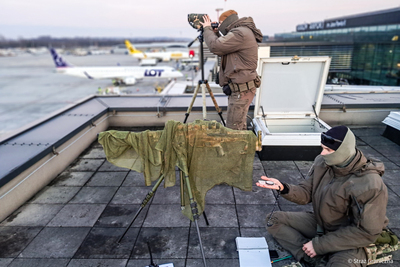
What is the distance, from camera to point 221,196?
4461mm

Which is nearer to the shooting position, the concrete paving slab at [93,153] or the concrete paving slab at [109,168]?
the concrete paving slab at [109,168]

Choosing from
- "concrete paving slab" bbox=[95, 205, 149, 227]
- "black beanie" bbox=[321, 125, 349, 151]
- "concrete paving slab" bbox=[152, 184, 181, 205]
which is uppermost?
"black beanie" bbox=[321, 125, 349, 151]

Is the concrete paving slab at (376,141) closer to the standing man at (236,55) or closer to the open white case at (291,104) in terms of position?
the open white case at (291,104)

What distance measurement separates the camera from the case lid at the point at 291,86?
5.91m

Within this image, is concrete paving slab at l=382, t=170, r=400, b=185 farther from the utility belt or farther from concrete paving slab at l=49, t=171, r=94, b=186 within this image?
concrete paving slab at l=49, t=171, r=94, b=186

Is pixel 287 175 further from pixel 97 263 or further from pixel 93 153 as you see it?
pixel 93 153

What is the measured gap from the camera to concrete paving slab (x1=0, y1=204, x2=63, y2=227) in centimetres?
393

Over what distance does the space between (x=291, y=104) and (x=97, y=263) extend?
528 cm

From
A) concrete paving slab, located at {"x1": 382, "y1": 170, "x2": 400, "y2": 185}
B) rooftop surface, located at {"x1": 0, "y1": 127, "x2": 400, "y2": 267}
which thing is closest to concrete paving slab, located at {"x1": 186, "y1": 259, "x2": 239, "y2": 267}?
rooftop surface, located at {"x1": 0, "y1": 127, "x2": 400, "y2": 267}

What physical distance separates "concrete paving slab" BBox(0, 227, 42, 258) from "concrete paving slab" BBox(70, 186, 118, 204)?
2.62 ft

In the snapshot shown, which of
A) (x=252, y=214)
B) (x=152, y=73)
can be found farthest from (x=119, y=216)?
(x=152, y=73)

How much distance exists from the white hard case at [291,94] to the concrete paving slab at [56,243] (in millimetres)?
4025

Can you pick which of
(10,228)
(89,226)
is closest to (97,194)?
(89,226)

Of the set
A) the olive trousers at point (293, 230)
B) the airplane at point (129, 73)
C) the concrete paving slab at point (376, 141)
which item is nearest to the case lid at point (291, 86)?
the concrete paving slab at point (376, 141)
